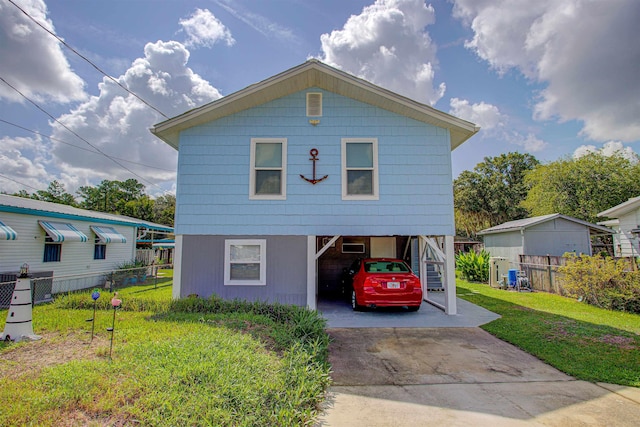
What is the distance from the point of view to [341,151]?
25.6ft

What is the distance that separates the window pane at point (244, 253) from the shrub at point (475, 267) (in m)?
11.4

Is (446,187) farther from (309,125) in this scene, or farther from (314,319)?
(314,319)

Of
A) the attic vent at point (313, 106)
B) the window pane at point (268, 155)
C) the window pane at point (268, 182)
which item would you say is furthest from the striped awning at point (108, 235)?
the attic vent at point (313, 106)

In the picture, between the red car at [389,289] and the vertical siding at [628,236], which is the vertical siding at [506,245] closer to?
the vertical siding at [628,236]

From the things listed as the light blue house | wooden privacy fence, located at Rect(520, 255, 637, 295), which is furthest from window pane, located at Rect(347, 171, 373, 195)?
wooden privacy fence, located at Rect(520, 255, 637, 295)

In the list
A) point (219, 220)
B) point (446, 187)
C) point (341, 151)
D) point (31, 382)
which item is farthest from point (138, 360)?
point (446, 187)

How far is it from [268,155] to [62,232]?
29.1ft

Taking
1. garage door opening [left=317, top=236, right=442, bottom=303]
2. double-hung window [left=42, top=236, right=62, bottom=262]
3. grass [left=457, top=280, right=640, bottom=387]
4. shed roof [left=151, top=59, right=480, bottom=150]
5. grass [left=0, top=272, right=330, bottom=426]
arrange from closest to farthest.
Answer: grass [left=0, top=272, right=330, bottom=426] < grass [left=457, top=280, right=640, bottom=387] < shed roof [left=151, top=59, right=480, bottom=150] < double-hung window [left=42, top=236, right=62, bottom=262] < garage door opening [left=317, top=236, right=442, bottom=303]

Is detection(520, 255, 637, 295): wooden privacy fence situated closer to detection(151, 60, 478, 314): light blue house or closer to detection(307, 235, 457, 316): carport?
detection(307, 235, 457, 316): carport

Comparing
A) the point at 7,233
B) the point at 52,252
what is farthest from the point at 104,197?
the point at 7,233

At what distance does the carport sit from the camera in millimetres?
7629

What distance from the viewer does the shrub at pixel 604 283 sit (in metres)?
7.68

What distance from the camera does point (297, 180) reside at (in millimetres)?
7746

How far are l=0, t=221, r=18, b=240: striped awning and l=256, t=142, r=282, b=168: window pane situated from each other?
7.87 m
